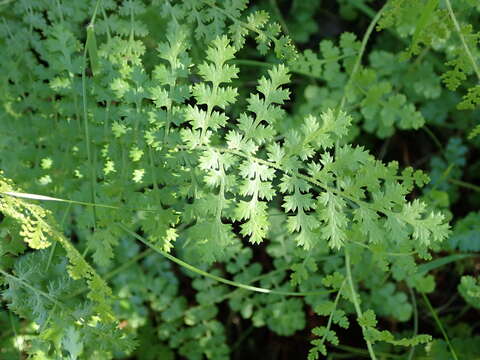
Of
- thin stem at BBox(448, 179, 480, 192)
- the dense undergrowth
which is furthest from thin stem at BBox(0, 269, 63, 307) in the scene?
thin stem at BBox(448, 179, 480, 192)

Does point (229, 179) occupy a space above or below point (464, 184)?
above

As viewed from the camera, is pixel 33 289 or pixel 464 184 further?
pixel 464 184

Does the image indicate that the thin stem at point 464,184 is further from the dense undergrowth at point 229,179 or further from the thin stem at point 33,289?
the thin stem at point 33,289

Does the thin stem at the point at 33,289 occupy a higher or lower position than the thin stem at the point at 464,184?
lower

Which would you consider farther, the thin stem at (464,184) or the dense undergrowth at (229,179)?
the thin stem at (464,184)

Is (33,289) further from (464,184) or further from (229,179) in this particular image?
(464,184)

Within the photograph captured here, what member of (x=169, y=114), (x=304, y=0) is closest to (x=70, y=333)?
(x=169, y=114)

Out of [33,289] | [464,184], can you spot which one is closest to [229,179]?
[33,289]

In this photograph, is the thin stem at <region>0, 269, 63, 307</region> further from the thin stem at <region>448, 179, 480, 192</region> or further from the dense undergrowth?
the thin stem at <region>448, 179, 480, 192</region>

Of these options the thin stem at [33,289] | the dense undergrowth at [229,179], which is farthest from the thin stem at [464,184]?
the thin stem at [33,289]
